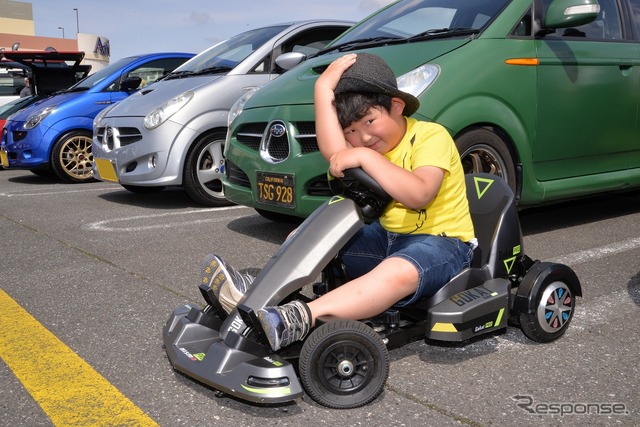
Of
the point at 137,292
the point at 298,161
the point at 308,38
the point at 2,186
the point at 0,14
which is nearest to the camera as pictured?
the point at 137,292

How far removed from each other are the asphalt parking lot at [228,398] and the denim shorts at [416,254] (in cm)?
34

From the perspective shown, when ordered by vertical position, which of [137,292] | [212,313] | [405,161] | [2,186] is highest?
[405,161]

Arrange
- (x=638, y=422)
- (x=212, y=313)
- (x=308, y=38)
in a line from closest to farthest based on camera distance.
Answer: (x=638, y=422) → (x=212, y=313) → (x=308, y=38)

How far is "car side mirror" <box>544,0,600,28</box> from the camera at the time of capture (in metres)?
4.03

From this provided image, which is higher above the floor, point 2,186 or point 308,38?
point 308,38

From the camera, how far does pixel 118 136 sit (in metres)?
6.25

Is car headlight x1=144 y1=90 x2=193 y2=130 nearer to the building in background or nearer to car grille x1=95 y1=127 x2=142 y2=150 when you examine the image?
car grille x1=95 y1=127 x2=142 y2=150

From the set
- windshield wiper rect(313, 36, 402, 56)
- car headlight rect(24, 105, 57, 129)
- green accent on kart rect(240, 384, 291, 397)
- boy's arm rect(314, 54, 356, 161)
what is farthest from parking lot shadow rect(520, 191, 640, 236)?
car headlight rect(24, 105, 57, 129)

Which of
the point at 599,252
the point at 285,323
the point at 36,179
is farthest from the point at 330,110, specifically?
the point at 36,179

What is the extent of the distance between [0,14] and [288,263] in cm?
7316

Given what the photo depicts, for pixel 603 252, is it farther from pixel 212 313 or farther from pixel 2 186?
pixel 2 186

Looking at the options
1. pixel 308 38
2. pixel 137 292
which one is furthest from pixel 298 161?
pixel 308 38

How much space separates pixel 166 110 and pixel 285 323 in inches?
163

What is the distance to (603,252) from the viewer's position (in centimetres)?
414
